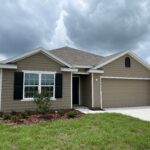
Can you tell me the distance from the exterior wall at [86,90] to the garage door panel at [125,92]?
1.20 m

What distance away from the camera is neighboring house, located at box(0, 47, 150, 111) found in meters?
11.0

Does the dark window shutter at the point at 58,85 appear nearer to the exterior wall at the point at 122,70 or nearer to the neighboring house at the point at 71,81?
the neighboring house at the point at 71,81

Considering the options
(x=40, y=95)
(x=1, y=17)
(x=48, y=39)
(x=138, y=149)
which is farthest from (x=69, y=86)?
(x=138, y=149)

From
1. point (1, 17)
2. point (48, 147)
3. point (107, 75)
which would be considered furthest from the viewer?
point (107, 75)

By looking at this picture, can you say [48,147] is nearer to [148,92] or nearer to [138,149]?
[138,149]

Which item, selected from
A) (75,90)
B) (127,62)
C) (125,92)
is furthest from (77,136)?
(127,62)

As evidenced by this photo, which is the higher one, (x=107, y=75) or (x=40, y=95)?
(x=107, y=75)

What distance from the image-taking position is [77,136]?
20.6 ft

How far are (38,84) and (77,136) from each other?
607 cm

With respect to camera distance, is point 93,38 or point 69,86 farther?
point 93,38

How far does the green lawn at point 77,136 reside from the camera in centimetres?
548

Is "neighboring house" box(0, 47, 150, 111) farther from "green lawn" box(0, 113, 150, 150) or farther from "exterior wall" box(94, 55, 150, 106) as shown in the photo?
"green lawn" box(0, 113, 150, 150)

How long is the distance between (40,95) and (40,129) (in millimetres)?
3754

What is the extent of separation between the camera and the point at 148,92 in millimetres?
16266
